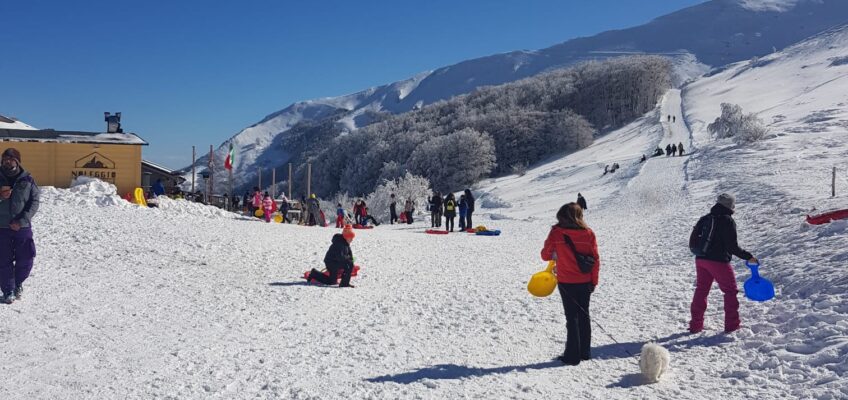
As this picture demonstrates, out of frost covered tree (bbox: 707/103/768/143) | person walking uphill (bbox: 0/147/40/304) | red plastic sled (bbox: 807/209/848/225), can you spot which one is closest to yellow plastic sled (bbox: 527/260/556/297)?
person walking uphill (bbox: 0/147/40/304)

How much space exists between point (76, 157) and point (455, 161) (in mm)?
61291

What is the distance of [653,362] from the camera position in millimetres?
5559

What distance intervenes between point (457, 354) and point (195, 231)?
395 inches

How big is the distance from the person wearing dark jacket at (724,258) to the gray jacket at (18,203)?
820 cm

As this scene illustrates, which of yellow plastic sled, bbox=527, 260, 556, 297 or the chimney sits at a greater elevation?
the chimney

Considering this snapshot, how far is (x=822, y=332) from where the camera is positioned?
19.9 ft

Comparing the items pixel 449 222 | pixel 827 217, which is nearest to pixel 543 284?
pixel 827 217

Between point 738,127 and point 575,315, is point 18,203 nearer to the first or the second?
point 575,315

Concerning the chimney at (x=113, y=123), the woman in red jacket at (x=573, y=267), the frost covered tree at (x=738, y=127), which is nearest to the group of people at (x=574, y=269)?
the woman in red jacket at (x=573, y=267)

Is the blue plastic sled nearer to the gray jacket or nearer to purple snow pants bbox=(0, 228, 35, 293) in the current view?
the gray jacket

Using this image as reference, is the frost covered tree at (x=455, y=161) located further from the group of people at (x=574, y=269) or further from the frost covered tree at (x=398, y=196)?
the group of people at (x=574, y=269)

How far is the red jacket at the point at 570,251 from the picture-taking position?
19.7 ft

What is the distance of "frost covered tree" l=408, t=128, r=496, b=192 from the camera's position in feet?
255

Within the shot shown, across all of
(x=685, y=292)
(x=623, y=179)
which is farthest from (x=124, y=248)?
(x=623, y=179)
